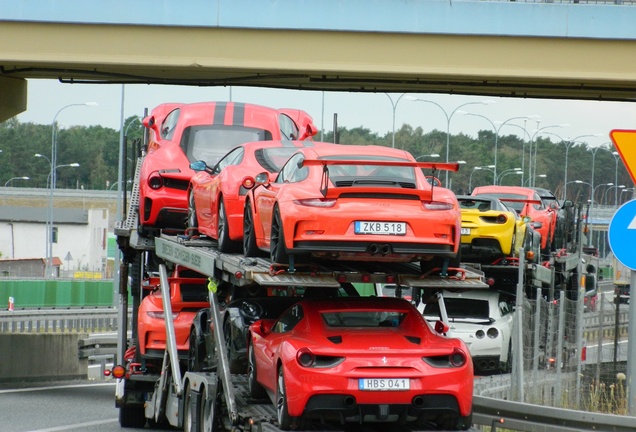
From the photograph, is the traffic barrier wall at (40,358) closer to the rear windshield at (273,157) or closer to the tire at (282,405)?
the rear windshield at (273,157)

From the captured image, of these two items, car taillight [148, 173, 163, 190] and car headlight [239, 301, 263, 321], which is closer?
car headlight [239, 301, 263, 321]

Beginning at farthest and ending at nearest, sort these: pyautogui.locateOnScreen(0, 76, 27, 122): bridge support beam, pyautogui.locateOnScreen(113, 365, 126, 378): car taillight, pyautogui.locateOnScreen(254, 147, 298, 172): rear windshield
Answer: pyautogui.locateOnScreen(0, 76, 27, 122): bridge support beam → pyautogui.locateOnScreen(113, 365, 126, 378): car taillight → pyautogui.locateOnScreen(254, 147, 298, 172): rear windshield

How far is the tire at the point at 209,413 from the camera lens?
11.3 meters

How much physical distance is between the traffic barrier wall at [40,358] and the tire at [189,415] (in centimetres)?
1351

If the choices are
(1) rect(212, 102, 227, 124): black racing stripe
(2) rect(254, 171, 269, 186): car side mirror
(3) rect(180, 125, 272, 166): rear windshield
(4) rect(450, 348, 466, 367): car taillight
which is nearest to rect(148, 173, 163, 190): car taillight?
(3) rect(180, 125, 272, 166): rear windshield

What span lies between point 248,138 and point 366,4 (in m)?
3.21

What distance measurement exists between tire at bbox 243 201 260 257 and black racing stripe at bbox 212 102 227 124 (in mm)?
5881

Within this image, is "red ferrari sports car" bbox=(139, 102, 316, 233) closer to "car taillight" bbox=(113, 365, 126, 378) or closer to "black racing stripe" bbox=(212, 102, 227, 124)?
"black racing stripe" bbox=(212, 102, 227, 124)

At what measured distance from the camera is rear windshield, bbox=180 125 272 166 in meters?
17.3

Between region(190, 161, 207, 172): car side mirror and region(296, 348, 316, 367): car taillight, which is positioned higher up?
region(190, 161, 207, 172): car side mirror

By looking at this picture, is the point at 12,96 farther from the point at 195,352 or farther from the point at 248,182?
the point at 248,182

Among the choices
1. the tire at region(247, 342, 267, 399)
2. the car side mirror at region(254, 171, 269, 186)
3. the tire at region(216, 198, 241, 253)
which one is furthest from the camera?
the tire at region(216, 198, 241, 253)

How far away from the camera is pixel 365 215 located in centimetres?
982

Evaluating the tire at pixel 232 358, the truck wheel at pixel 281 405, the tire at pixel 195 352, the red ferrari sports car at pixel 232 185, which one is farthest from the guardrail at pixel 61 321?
the truck wheel at pixel 281 405
